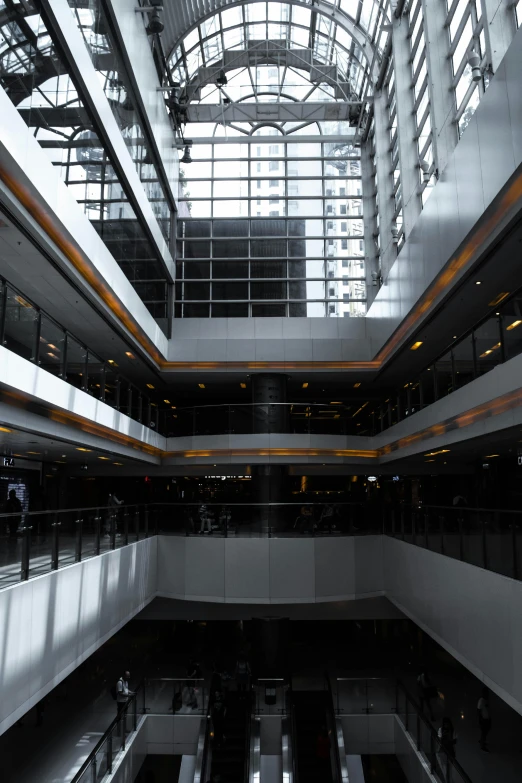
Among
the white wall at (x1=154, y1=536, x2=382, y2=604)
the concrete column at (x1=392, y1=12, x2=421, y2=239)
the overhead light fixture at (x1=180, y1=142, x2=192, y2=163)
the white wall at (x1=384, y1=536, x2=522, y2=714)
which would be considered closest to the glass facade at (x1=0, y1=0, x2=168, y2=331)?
the white wall at (x1=154, y1=536, x2=382, y2=604)

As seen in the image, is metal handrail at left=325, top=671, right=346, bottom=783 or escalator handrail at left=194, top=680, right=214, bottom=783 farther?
escalator handrail at left=194, top=680, right=214, bottom=783

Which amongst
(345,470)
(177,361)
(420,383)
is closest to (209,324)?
(177,361)

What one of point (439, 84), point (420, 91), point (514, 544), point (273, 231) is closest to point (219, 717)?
point (514, 544)

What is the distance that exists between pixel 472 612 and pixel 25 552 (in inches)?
324

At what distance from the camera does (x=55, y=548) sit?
11297 mm

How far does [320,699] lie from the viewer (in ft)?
72.9

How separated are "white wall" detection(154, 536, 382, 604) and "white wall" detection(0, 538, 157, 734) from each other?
3958 mm

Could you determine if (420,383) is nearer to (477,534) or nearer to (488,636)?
(477,534)

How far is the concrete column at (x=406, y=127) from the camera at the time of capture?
73.4 feet

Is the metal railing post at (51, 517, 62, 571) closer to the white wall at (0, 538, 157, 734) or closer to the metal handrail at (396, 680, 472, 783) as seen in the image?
the white wall at (0, 538, 157, 734)

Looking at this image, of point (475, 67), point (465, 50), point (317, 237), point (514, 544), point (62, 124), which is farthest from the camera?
point (317, 237)

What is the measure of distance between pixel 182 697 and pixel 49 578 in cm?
1206

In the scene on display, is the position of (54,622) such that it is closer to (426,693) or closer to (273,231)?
(426,693)

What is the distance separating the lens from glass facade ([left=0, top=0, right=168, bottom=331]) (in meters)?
9.80
